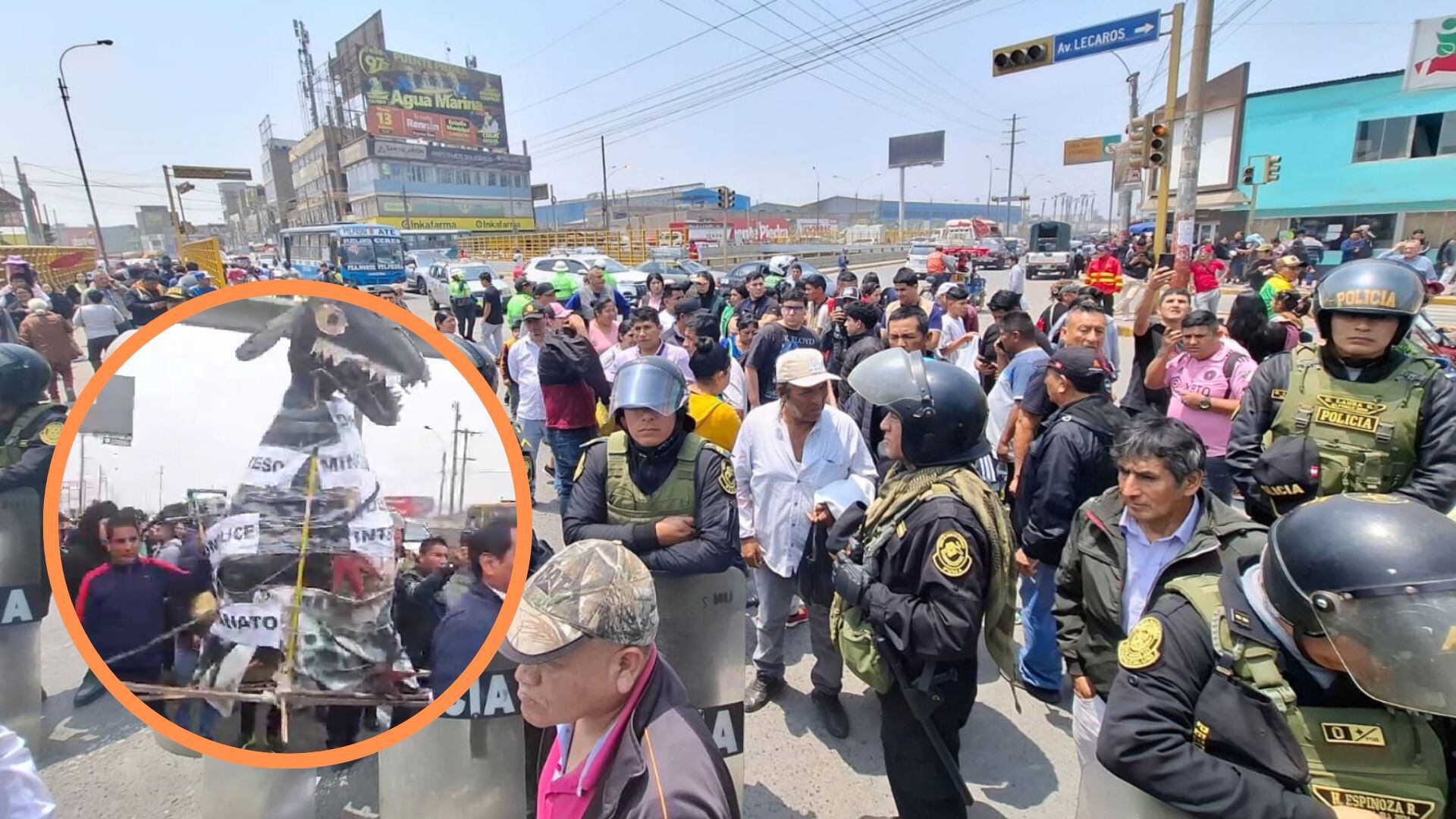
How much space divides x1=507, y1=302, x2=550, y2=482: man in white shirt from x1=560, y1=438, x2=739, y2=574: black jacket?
9.15ft

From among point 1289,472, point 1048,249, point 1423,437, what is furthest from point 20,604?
point 1048,249

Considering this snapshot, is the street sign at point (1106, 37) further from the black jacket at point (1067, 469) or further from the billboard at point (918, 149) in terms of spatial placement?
the billboard at point (918, 149)

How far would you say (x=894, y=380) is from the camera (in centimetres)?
215

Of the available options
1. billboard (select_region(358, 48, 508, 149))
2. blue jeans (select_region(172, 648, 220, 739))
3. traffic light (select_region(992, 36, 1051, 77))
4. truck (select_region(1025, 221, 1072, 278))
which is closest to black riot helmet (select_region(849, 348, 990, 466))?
blue jeans (select_region(172, 648, 220, 739))

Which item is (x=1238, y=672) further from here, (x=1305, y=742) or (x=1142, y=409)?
(x=1142, y=409)

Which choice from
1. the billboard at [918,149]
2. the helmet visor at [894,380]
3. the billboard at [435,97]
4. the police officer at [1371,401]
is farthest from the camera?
the billboard at [918,149]

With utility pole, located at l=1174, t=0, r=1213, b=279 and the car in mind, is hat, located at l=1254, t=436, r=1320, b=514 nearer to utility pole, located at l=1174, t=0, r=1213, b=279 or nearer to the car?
utility pole, located at l=1174, t=0, r=1213, b=279

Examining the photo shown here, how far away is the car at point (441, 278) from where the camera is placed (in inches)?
858

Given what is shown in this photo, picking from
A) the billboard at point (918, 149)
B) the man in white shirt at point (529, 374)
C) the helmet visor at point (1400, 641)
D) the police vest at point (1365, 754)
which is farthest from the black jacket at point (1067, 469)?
the billboard at point (918, 149)

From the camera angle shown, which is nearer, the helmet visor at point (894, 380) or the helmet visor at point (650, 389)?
the helmet visor at point (894, 380)

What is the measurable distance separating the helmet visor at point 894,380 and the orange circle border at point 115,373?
1.15 meters

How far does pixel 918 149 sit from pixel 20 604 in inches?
3247

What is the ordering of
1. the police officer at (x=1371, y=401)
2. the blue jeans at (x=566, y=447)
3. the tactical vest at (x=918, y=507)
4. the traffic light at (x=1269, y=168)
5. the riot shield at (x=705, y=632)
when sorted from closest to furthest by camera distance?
the tactical vest at (x=918, y=507) < the riot shield at (x=705, y=632) < the police officer at (x=1371, y=401) < the blue jeans at (x=566, y=447) < the traffic light at (x=1269, y=168)

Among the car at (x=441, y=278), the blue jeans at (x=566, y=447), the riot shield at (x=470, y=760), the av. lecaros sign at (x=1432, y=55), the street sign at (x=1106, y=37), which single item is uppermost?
the av. lecaros sign at (x=1432, y=55)
